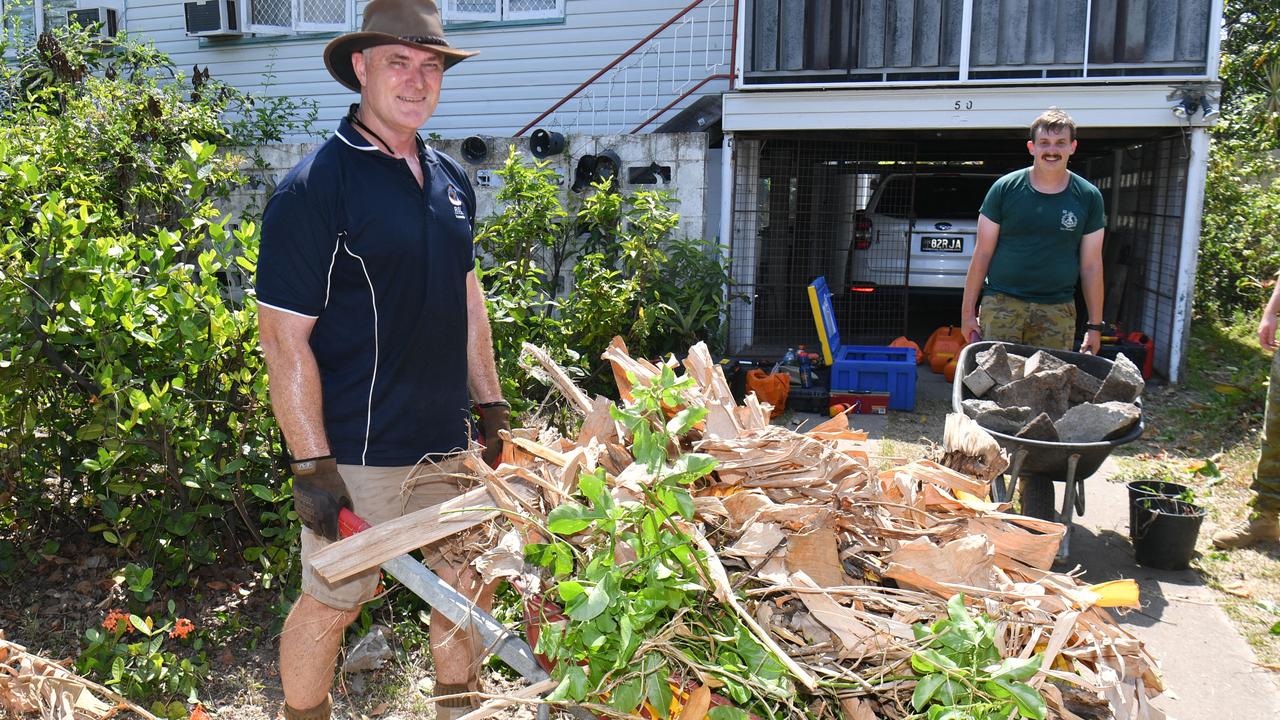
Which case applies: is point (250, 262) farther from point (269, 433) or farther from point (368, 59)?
point (368, 59)

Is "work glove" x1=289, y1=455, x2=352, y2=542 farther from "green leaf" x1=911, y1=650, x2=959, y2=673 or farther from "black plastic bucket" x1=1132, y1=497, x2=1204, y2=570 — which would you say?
"black plastic bucket" x1=1132, y1=497, x2=1204, y2=570

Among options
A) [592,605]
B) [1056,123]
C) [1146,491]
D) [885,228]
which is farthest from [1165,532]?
[885,228]

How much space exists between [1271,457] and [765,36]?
19.8 ft

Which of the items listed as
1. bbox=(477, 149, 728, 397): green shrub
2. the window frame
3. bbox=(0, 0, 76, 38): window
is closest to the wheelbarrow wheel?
bbox=(477, 149, 728, 397): green shrub

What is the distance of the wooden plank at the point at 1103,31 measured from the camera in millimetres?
8984

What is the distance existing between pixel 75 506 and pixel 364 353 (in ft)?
8.99

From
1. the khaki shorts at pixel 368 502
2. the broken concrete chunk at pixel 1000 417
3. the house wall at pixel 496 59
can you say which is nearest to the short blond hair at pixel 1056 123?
the broken concrete chunk at pixel 1000 417

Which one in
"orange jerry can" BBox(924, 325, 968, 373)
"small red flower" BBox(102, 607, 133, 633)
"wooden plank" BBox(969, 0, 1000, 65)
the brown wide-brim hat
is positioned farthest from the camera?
"orange jerry can" BBox(924, 325, 968, 373)

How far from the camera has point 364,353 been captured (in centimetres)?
294

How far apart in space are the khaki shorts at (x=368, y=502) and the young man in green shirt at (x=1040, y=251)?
3.34m

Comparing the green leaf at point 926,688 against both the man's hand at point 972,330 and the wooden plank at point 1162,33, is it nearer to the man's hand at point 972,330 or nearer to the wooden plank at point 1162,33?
the man's hand at point 972,330

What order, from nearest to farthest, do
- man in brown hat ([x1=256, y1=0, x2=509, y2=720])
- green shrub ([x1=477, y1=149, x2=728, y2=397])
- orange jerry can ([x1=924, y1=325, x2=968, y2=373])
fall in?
man in brown hat ([x1=256, y1=0, x2=509, y2=720]) < green shrub ([x1=477, y1=149, x2=728, y2=397]) < orange jerry can ([x1=924, y1=325, x2=968, y2=373])

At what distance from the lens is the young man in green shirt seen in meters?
5.17

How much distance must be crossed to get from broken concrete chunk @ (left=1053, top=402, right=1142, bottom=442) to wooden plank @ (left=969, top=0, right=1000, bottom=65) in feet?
18.5
